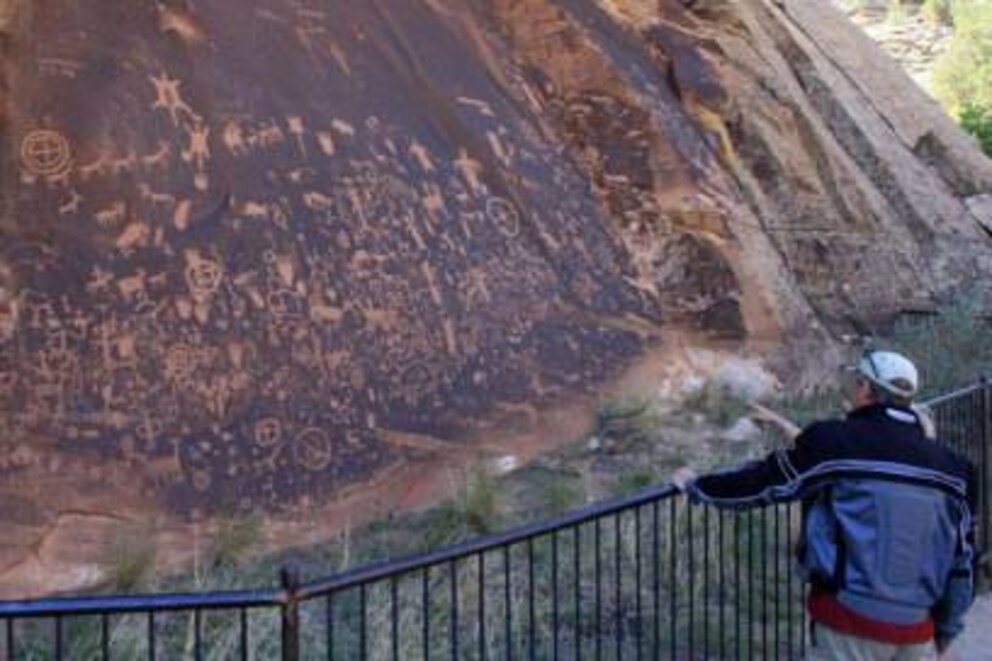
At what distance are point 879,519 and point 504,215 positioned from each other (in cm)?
654

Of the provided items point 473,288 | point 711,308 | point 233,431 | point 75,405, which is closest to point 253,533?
point 233,431

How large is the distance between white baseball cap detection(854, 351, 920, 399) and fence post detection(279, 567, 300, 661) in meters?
1.84

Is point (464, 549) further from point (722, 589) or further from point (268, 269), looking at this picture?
point (268, 269)

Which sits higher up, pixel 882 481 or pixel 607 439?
pixel 882 481

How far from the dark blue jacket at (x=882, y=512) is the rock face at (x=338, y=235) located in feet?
14.1

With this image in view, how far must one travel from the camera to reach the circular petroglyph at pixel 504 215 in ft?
32.3

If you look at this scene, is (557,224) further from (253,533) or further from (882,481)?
(882,481)

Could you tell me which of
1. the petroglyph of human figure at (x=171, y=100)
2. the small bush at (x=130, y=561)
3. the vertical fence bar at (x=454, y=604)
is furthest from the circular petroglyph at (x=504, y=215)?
the vertical fence bar at (x=454, y=604)

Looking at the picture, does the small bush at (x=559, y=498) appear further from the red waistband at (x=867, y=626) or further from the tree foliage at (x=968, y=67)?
the tree foliage at (x=968, y=67)

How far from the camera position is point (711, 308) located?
11.1 meters

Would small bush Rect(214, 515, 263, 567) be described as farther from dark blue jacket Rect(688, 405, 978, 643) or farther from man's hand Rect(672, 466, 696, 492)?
dark blue jacket Rect(688, 405, 978, 643)

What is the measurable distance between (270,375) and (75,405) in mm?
1200

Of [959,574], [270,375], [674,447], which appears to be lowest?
[674,447]

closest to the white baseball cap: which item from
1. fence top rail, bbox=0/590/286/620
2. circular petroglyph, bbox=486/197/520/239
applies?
fence top rail, bbox=0/590/286/620
